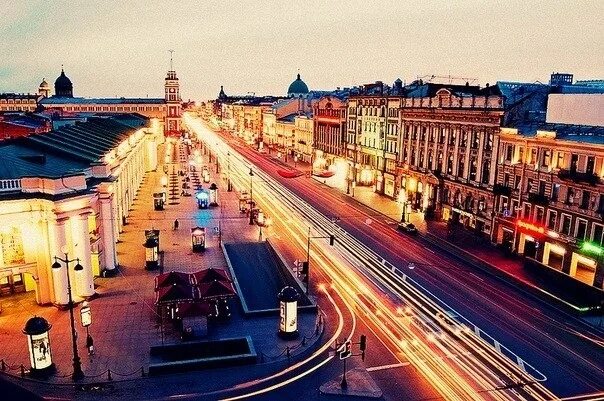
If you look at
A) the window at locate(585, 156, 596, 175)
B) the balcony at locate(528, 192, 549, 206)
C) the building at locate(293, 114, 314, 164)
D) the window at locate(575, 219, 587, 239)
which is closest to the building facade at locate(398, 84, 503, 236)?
the balcony at locate(528, 192, 549, 206)

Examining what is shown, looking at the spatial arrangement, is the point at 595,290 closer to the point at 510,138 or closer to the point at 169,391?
the point at 510,138

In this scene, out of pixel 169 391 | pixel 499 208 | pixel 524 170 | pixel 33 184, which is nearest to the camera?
pixel 169 391

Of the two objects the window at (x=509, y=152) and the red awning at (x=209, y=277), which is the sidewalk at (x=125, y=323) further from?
the window at (x=509, y=152)

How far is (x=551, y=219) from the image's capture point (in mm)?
46188

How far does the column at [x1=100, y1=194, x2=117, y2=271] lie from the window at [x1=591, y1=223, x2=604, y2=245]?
3988 centimetres

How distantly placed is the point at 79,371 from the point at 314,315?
49.5 feet

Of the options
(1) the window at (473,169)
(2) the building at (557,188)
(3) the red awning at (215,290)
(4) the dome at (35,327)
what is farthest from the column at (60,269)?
(1) the window at (473,169)

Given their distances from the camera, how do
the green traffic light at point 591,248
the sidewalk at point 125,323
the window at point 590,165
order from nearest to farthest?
the sidewalk at point 125,323 < the green traffic light at point 591,248 < the window at point 590,165

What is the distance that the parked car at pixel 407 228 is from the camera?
56.6 meters

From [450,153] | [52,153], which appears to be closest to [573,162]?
[450,153]

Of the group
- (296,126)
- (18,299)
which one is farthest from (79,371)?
(296,126)

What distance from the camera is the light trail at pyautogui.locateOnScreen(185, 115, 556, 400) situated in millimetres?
25875

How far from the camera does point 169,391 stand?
2566 cm

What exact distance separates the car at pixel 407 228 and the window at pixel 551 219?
47.3 ft
